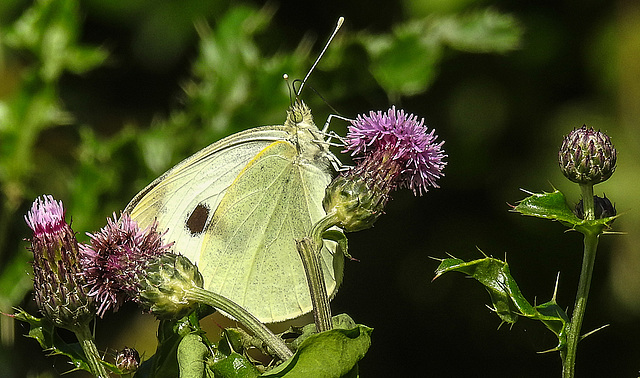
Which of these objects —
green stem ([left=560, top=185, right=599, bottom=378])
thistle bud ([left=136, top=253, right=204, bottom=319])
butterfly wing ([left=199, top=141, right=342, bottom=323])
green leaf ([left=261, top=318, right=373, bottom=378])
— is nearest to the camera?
green leaf ([left=261, top=318, right=373, bottom=378])

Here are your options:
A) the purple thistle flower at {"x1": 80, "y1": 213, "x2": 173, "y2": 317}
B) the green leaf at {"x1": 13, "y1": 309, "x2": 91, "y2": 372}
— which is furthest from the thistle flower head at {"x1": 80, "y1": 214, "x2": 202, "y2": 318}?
the green leaf at {"x1": 13, "y1": 309, "x2": 91, "y2": 372}

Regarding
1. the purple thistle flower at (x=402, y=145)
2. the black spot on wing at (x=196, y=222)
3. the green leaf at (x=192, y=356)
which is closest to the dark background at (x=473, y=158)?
the black spot on wing at (x=196, y=222)

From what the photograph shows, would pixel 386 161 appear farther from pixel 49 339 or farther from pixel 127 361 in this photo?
pixel 49 339

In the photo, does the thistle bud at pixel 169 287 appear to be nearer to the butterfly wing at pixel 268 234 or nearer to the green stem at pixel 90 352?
the green stem at pixel 90 352

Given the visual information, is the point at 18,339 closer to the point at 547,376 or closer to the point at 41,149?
the point at 41,149

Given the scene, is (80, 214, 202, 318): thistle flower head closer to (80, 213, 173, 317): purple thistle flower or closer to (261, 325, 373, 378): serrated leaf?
(80, 213, 173, 317): purple thistle flower

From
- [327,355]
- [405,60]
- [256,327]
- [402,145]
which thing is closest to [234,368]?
[256,327]
